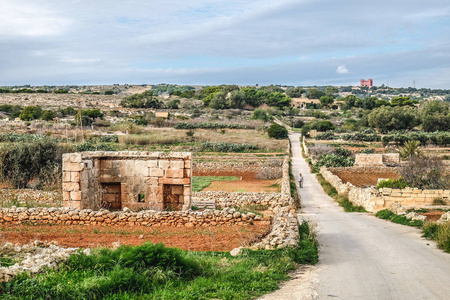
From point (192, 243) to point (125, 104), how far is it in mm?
83900

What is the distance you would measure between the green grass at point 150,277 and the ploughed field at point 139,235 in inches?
87.6

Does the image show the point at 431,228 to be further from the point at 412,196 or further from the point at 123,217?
the point at 123,217

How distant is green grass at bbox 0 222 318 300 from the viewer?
21.5 feet

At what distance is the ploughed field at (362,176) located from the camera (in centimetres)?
3350

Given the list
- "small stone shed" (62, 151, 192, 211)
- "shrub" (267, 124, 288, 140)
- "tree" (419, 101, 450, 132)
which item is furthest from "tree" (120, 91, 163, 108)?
"small stone shed" (62, 151, 192, 211)

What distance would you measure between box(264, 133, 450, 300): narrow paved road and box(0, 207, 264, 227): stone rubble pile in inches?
112

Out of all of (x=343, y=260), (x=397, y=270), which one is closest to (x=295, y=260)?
(x=343, y=260)

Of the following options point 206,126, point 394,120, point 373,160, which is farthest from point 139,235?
point 394,120

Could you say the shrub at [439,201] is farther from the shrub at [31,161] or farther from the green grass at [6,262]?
the shrub at [31,161]

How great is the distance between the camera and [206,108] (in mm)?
97500

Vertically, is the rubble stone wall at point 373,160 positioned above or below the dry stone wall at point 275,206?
below

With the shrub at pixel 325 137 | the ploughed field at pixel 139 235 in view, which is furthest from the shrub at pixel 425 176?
the shrub at pixel 325 137

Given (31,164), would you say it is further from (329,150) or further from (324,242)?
(329,150)

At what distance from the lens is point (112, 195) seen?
630 inches
